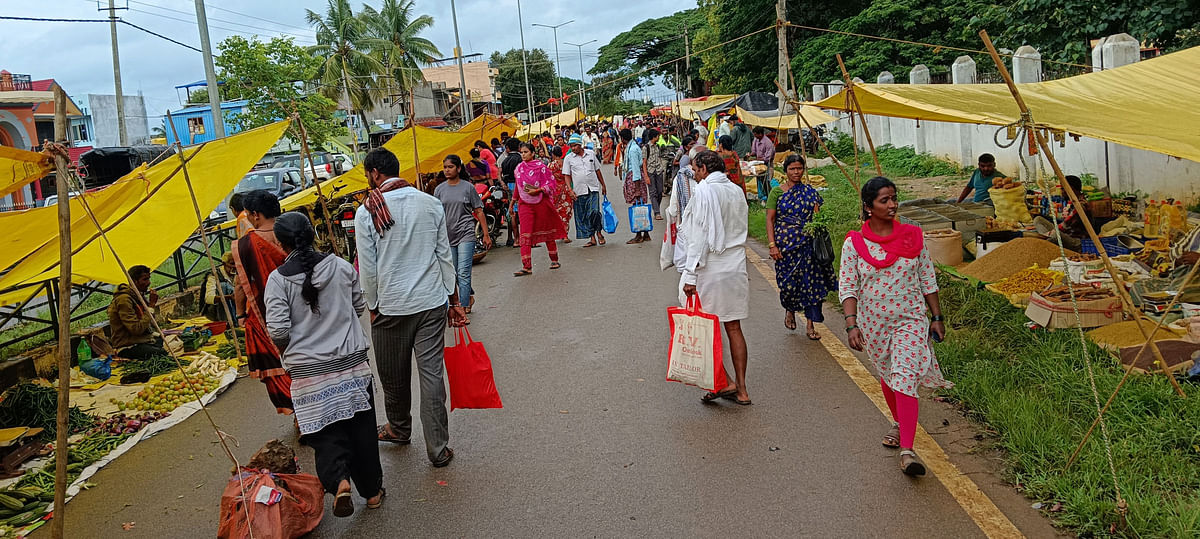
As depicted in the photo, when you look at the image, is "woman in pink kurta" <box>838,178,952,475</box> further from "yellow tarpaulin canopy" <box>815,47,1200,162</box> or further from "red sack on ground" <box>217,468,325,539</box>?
"red sack on ground" <box>217,468,325,539</box>

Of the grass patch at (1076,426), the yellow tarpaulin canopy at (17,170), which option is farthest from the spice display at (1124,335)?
the yellow tarpaulin canopy at (17,170)

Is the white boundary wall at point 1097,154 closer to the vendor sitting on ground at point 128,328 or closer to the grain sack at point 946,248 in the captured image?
the grain sack at point 946,248

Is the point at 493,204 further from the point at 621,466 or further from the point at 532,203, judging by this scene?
the point at 621,466

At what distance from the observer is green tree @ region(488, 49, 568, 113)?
80.3m

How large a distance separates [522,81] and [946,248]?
238 feet

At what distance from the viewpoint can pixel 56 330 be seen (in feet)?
28.1

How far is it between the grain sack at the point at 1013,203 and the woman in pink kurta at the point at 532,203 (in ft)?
18.7

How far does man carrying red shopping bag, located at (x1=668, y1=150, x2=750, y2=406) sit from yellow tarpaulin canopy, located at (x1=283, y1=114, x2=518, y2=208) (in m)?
6.74

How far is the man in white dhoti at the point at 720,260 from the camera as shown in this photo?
569 centimetres

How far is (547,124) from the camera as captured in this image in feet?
119

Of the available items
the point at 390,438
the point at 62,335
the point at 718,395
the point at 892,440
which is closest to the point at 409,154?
the point at 390,438

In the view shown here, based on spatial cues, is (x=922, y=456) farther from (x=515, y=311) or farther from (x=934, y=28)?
(x=934, y=28)

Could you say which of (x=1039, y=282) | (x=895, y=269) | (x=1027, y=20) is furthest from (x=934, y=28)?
(x=895, y=269)

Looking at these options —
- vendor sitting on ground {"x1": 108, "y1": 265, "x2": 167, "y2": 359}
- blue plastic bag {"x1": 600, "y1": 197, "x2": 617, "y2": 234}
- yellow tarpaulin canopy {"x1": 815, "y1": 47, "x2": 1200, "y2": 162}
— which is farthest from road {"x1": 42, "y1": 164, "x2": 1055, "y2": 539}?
blue plastic bag {"x1": 600, "y1": 197, "x2": 617, "y2": 234}
